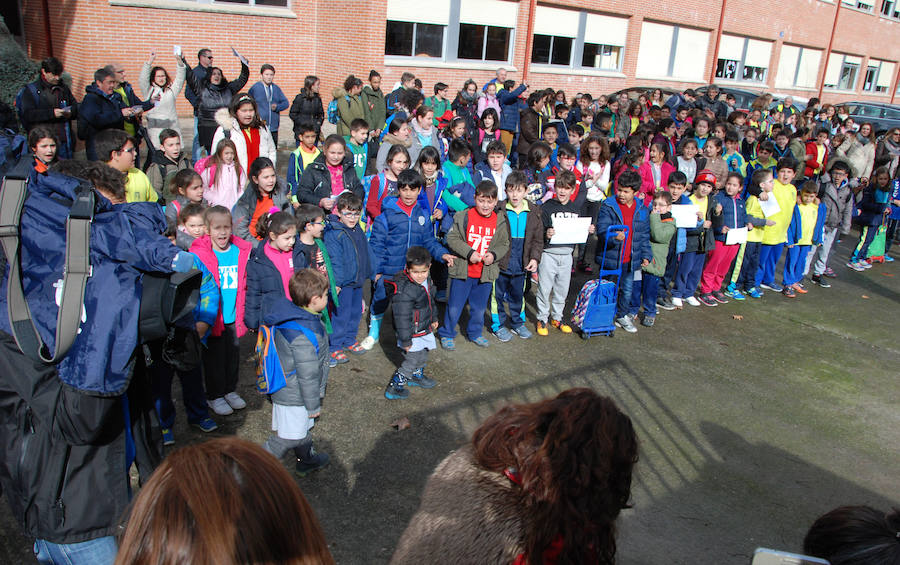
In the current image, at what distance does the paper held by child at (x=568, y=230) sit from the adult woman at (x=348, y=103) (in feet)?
18.0

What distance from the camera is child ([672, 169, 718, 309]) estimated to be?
7766mm

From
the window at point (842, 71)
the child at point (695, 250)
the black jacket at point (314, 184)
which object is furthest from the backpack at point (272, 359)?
the window at point (842, 71)

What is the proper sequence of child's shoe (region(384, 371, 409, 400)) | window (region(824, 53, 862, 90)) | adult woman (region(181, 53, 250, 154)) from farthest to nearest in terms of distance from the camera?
window (region(824, 53, 862, 90)) → adult woman (region(181, 53, 250, 154)) → child's shoe (region(384, 371, 409, 400))

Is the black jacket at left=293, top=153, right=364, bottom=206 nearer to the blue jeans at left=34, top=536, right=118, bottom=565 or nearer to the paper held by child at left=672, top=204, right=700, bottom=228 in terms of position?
the paper held by child at left=672, top=204, right=700, bottom=228

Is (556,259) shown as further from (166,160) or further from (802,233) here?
(166,160)

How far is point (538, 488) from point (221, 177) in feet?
18.3

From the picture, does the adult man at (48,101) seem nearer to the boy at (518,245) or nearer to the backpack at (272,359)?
the boy at (518,245)

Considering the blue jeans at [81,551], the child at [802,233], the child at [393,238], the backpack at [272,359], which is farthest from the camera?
the child at [802,233]

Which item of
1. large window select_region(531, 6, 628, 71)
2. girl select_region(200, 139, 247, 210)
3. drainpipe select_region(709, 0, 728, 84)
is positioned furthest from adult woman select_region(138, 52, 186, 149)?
drainpipe select_region(709, 0, 728, 84)

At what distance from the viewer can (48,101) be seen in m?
8.26

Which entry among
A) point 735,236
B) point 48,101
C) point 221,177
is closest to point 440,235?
point 221,177

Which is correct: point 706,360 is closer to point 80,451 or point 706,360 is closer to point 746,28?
point 80,451

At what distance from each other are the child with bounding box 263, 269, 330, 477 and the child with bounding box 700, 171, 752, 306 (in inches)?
223

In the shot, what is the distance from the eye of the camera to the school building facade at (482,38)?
1452 centimetres
